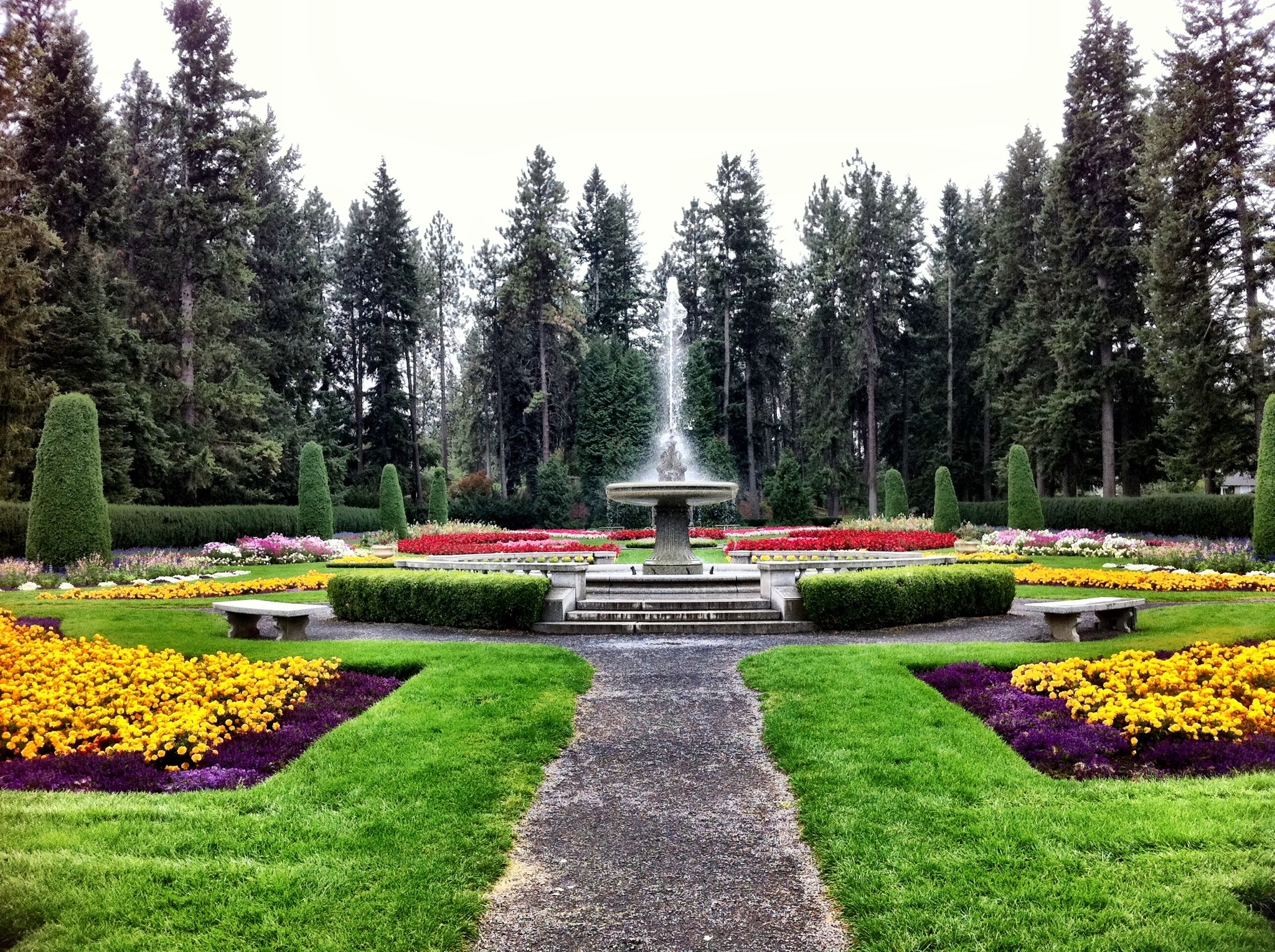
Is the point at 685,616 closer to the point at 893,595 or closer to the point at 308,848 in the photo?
the point at 893,595

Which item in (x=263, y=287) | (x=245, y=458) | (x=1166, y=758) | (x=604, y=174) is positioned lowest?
(x=1166, y=758)

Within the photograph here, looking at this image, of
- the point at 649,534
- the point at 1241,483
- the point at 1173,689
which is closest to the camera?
the point at 1173,689

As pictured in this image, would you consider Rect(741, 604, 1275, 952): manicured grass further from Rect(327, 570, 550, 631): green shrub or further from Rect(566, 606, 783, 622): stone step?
Rect(327, 570, 550, 631): green shrub

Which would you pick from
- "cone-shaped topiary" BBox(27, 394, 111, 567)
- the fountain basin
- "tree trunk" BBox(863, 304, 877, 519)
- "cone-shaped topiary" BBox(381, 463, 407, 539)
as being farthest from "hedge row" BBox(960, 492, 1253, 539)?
"cone-shaped topiary" BBox(27, 394, 111, 567)

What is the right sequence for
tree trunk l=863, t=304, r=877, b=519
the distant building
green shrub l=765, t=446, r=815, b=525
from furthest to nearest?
the distant building, tree trunk l=863, t=304, r=877, b=519, green shrub l=765, t=446, r=815, b=525

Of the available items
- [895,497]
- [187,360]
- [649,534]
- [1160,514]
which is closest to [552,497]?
[649,534]

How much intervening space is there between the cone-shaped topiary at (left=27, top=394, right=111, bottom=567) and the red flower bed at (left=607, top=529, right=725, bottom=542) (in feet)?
43.6

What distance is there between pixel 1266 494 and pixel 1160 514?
623 centimetres

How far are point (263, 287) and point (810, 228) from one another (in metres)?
27.1

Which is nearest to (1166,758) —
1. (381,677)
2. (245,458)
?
(381,677)

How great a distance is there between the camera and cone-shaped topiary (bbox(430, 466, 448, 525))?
90.8 feet

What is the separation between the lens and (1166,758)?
4.43 metres

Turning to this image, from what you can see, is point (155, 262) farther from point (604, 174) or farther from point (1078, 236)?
point (1078, 236)

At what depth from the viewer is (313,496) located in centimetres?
2092
